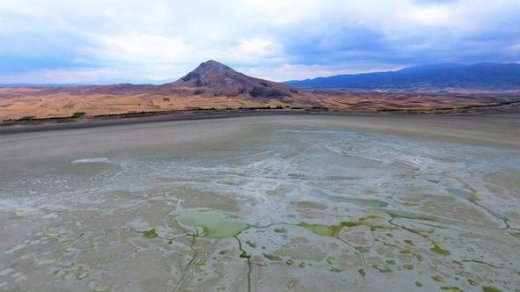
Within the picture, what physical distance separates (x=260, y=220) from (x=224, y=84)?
205 feet

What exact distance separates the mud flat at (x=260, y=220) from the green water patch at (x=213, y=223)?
0.04 meters

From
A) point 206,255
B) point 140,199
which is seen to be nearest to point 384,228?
point 206,255

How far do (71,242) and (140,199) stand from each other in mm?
2392

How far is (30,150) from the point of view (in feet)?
50.4

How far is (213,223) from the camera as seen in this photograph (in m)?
7.28

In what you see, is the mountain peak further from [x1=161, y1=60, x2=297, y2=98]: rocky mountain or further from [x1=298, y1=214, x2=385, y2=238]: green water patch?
[x1=298, y1=214, x2=385, y2=238]: green water patch

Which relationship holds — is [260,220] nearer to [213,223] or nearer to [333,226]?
[213,223]

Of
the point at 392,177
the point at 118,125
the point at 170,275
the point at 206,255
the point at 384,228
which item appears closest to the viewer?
the point at 170,275

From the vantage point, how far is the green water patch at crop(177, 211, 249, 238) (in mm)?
6815

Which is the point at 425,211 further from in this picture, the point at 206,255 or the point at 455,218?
the point at 206,255

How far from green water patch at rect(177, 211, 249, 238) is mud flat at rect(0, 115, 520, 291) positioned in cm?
4

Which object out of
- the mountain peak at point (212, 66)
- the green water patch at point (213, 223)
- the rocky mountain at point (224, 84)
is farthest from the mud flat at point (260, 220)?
the mountain peak at point (212, 66)

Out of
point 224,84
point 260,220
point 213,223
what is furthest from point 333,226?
point 224,84

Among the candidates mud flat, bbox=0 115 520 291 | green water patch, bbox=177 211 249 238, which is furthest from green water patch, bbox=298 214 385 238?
green water patch, bbox=177 211 249 238
